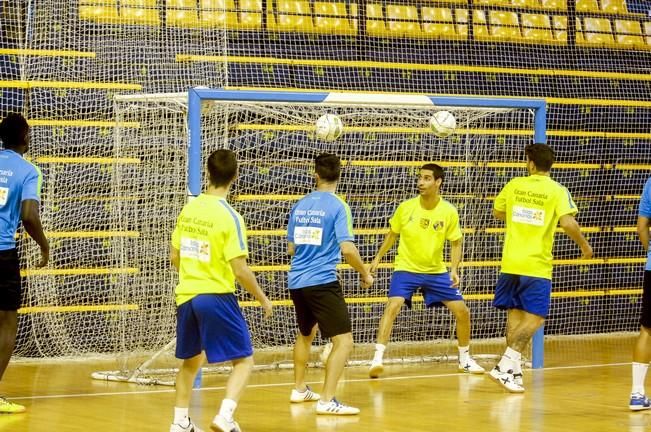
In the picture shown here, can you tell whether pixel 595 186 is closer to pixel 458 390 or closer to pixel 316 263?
pixel 458 390

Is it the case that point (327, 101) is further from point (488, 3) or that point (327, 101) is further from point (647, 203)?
point (488, 3)

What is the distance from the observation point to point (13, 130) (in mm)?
8516

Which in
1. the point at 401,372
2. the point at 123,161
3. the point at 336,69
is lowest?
the point at 401,372

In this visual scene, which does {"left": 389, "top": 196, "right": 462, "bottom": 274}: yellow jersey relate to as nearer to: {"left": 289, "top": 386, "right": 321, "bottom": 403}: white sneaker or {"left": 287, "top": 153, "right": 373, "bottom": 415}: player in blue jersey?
{"left": 289, "top": 386, "right": 321, "bottom": 403}: white sneaker

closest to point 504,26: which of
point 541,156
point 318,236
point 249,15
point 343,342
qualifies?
point 249,15

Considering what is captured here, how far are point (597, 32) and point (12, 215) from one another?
11197mm

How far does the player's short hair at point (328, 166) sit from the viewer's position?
27.6ft

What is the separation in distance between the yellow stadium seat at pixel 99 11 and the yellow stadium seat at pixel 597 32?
24.6 ft

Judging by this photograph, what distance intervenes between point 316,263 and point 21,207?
7.30ft

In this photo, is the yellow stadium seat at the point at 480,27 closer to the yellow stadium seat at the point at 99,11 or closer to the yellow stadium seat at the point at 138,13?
the yellow stadium seat at the point at 138,13

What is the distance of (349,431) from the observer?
7617mm

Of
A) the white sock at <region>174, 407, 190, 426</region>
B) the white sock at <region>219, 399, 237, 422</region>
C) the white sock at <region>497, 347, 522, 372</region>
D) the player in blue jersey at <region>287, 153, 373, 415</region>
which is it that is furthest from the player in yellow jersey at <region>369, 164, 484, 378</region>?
the white sock at <region>219, 399, 237, 422</region>

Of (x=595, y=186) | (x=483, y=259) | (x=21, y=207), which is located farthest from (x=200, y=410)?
(x=595, y=186)

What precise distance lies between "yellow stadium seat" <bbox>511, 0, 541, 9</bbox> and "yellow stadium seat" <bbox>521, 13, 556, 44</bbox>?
0.54ft
